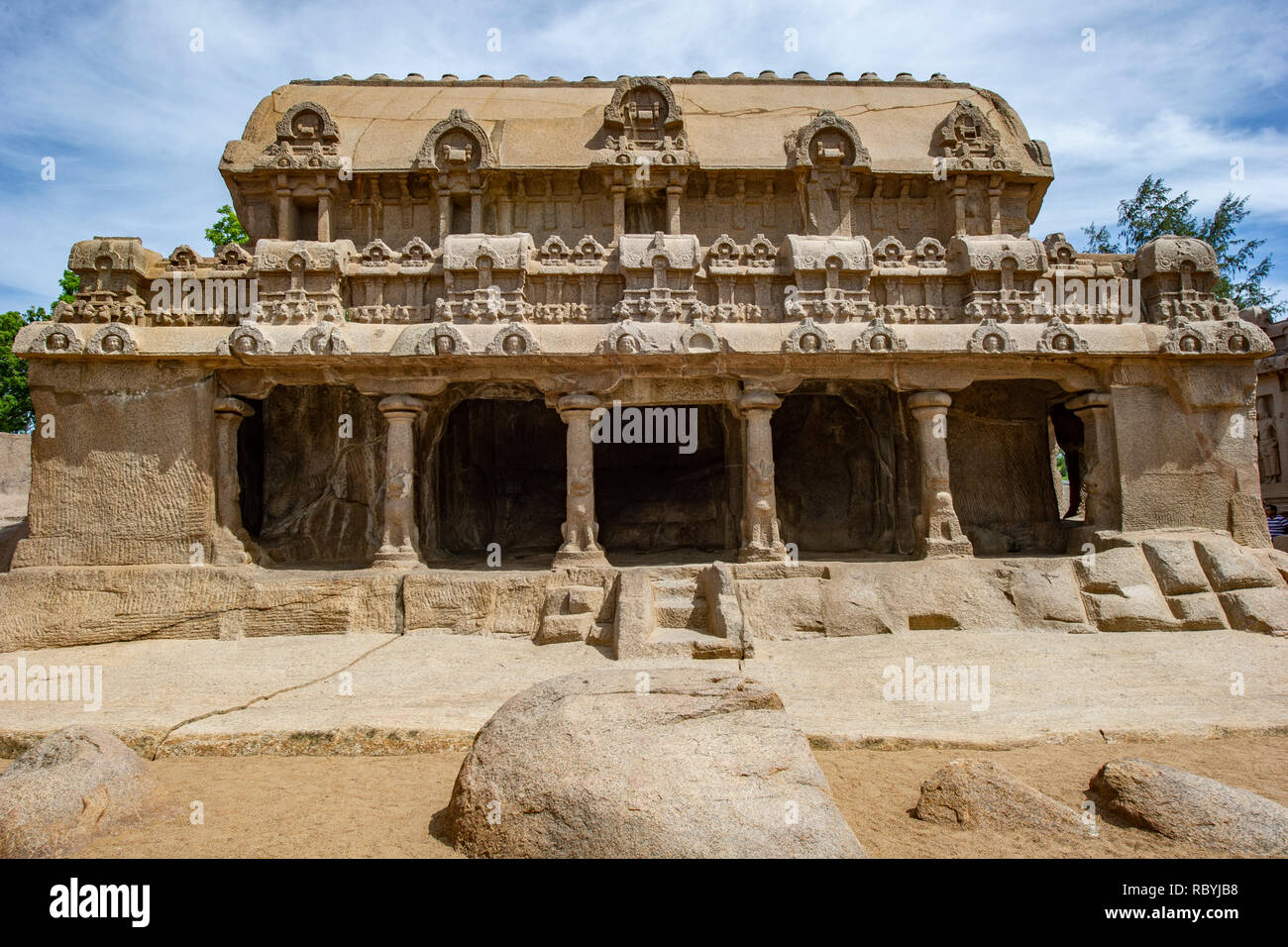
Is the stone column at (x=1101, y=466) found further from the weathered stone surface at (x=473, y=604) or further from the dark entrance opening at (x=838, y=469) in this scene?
the weathered stone surface at (x=473, y=604)

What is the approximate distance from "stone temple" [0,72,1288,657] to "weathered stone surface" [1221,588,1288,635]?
0.04 m

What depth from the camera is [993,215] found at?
12.0 metres

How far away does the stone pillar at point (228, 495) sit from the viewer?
9484mm

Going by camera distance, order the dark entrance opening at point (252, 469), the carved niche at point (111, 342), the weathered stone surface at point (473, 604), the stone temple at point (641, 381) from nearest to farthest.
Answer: the weathered stone surface at point (473, 604) < the stone temple at point (641, 381) < the carved niche at point (111, 342) < the dark entrance opening at point (252, 469)

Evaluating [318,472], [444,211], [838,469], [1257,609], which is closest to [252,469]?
[318,472]

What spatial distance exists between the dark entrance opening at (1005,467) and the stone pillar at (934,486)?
5.87 feet

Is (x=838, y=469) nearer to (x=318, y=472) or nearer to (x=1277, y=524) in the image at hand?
(x=318, y=472)

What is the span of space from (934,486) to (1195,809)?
6.09m

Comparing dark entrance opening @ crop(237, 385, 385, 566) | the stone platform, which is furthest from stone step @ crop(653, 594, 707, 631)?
dark entrance opening @ crop(237, 385, 385, 566)

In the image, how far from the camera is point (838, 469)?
43.3 ft

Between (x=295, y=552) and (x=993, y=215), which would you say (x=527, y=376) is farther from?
(x=993, y=215)

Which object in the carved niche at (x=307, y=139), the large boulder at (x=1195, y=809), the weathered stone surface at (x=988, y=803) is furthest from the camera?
the carved niche at (x=307, y=139)

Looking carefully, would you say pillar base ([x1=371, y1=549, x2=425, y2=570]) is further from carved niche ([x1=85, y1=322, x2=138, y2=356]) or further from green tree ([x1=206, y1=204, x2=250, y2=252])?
green tree ([x1=206, y1=204, x2=250, y2=252])

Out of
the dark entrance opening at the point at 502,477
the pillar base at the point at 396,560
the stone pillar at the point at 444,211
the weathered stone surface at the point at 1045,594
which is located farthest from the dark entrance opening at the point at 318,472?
the weathered stone surface at the point at 1045,594
